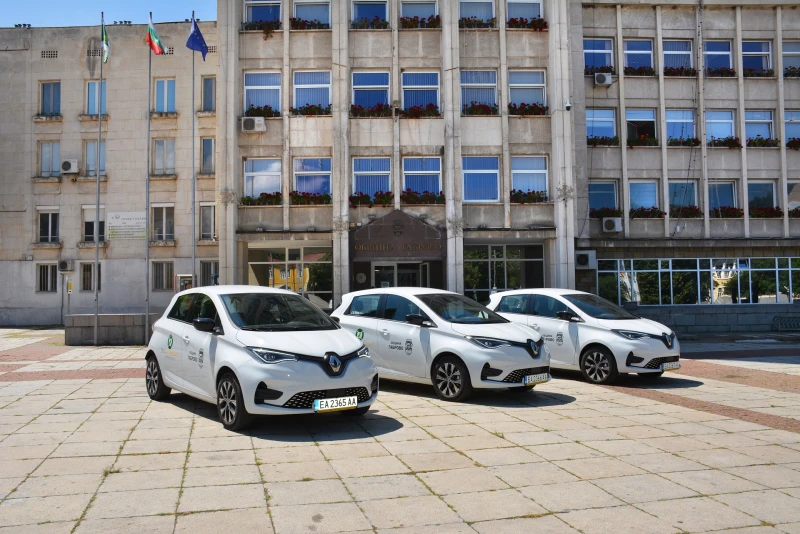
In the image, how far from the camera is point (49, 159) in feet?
100

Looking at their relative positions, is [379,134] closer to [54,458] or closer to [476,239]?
[476,239]

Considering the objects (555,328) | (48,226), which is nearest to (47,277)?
(48,226)

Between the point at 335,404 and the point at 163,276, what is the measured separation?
24885 mm

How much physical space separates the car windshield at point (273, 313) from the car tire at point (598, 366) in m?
5.23

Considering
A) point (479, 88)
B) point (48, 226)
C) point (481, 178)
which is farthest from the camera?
point (48, 226)

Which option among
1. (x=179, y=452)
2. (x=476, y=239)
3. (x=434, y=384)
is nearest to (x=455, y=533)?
(x=179, y=452)

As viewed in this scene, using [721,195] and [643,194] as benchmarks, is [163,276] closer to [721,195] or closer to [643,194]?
[643,194]

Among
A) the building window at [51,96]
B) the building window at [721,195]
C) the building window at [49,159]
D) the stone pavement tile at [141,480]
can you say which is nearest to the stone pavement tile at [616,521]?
the stone pavement tile at [141,480]

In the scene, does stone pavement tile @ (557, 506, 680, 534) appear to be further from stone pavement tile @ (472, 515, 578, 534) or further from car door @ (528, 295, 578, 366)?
car door @ (528, 295, 578, 366)

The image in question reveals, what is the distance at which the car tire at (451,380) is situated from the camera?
962cm

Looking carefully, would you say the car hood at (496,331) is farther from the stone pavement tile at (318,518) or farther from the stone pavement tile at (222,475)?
the stone pavement tile at (318,518)

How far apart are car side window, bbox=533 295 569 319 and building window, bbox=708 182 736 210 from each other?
54.5 ft

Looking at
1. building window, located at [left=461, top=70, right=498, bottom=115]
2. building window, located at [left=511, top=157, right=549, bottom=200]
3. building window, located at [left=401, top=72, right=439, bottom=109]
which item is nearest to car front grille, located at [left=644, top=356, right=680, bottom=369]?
Result: building window, located at [left=511, top=157, right=549, bottom=200]

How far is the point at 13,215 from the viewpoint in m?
30.2
